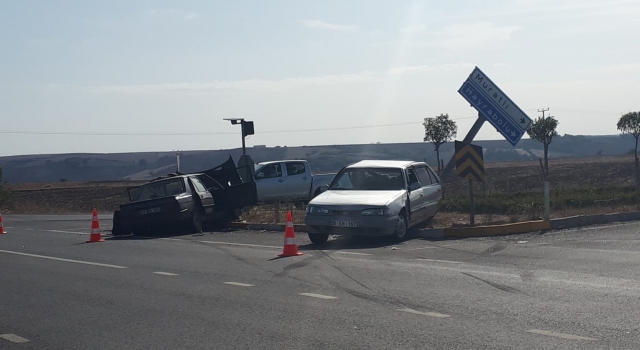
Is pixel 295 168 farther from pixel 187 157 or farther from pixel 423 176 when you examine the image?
pixel 187 157

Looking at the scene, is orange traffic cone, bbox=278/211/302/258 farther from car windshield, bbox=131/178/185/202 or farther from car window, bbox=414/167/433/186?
car windshield, bbox=131/178/185/202

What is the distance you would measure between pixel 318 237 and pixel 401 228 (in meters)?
1.62

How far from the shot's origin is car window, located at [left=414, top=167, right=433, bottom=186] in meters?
17.0

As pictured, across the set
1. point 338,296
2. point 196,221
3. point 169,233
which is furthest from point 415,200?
point 338,296

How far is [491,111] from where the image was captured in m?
17.5

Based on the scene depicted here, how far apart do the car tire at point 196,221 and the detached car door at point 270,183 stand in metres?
7.43

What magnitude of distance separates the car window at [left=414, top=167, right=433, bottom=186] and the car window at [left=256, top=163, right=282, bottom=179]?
10.00 meters

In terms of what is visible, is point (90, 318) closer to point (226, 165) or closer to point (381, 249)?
point (381, 249)

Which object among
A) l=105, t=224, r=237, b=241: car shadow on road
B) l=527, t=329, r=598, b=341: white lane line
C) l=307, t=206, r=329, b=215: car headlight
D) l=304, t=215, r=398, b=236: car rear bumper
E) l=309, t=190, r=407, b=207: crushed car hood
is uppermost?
l=309, t=190, r=407, b=207: crushed car hood

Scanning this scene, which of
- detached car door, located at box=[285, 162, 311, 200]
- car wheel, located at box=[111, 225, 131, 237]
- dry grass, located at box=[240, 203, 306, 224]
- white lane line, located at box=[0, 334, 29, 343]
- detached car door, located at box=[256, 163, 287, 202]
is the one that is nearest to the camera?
white lane line, located at box=[0, 334, 29, 343]

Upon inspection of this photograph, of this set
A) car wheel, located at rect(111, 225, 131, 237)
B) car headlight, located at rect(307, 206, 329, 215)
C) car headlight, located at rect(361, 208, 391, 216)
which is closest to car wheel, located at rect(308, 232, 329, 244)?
car headlight, located at rect(307, 206, 329, 215)

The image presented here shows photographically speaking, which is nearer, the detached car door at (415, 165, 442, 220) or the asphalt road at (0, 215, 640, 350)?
the asphalt road at (0, 215, 640, 350)

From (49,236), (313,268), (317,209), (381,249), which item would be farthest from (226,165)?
(313,268)

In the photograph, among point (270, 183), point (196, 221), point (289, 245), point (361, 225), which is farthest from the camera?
point (270, 183)
